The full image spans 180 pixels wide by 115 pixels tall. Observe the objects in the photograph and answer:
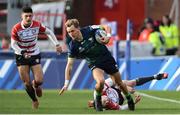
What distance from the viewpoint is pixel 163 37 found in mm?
33188

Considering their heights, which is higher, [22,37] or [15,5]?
[22,37]

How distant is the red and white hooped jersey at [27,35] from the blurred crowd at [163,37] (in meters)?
13.1

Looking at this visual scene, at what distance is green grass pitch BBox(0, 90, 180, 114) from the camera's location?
18181 mm

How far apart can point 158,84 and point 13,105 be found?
25.8ft

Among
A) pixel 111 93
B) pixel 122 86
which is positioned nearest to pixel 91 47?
pixel 122 86

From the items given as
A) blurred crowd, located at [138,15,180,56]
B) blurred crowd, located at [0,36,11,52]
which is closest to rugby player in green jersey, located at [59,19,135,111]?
blurred crowd, located at [0,36,11,52]

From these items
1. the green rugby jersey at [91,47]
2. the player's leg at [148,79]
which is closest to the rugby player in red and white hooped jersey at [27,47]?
the green rugby jersey at [91,47]

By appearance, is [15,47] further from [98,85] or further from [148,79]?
[148,79]

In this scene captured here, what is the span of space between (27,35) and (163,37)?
13759 millimetres

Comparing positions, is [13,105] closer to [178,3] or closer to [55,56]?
[55,56]

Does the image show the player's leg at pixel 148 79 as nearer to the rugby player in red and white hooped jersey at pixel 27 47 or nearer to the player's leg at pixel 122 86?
the player's leg at pixel 122 86

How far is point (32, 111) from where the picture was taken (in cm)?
1825

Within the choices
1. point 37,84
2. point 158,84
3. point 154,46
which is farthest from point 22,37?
point 154,46

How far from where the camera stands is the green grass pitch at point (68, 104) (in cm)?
1818
